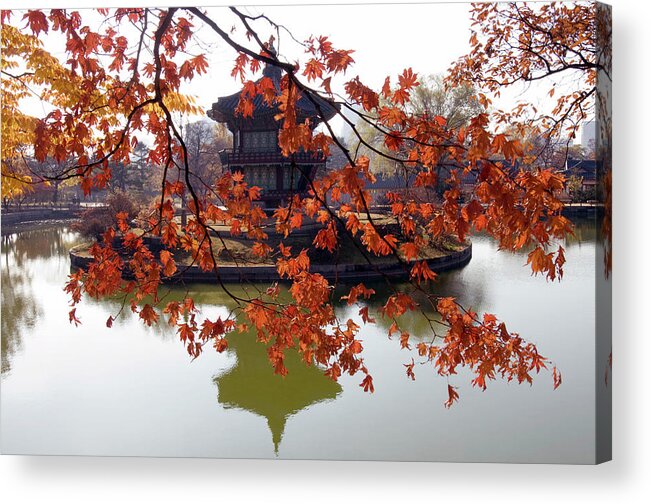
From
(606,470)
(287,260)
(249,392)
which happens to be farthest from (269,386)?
(606,470)

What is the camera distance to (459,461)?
3734mm

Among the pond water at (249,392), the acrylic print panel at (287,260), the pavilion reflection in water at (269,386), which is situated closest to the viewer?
the acrylic print panel at (287,260)

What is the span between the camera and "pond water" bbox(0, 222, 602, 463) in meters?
3.76

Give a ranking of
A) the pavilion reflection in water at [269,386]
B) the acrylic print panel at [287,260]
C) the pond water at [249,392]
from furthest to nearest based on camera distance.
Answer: the pavilion reflection in water at [269,386] → the pond water at [249,392] → the acrylic print panel at [287,260]

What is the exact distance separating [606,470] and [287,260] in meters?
2.16

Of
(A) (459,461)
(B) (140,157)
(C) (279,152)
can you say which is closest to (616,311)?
(A) (459,461)

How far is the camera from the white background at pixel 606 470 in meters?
3.56

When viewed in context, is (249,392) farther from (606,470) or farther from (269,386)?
(606,470)

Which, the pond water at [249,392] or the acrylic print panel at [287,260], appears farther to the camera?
the pond water at [249,392]

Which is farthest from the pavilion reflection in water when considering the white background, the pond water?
the white background

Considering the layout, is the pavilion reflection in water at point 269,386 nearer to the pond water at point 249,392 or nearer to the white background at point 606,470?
the pond water at point 249,392

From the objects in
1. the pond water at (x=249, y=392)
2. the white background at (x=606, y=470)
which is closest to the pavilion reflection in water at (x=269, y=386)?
the pond water at (x=249, y=392)

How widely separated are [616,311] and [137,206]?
2.83 metres

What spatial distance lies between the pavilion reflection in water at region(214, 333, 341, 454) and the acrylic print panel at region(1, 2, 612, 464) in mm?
14
